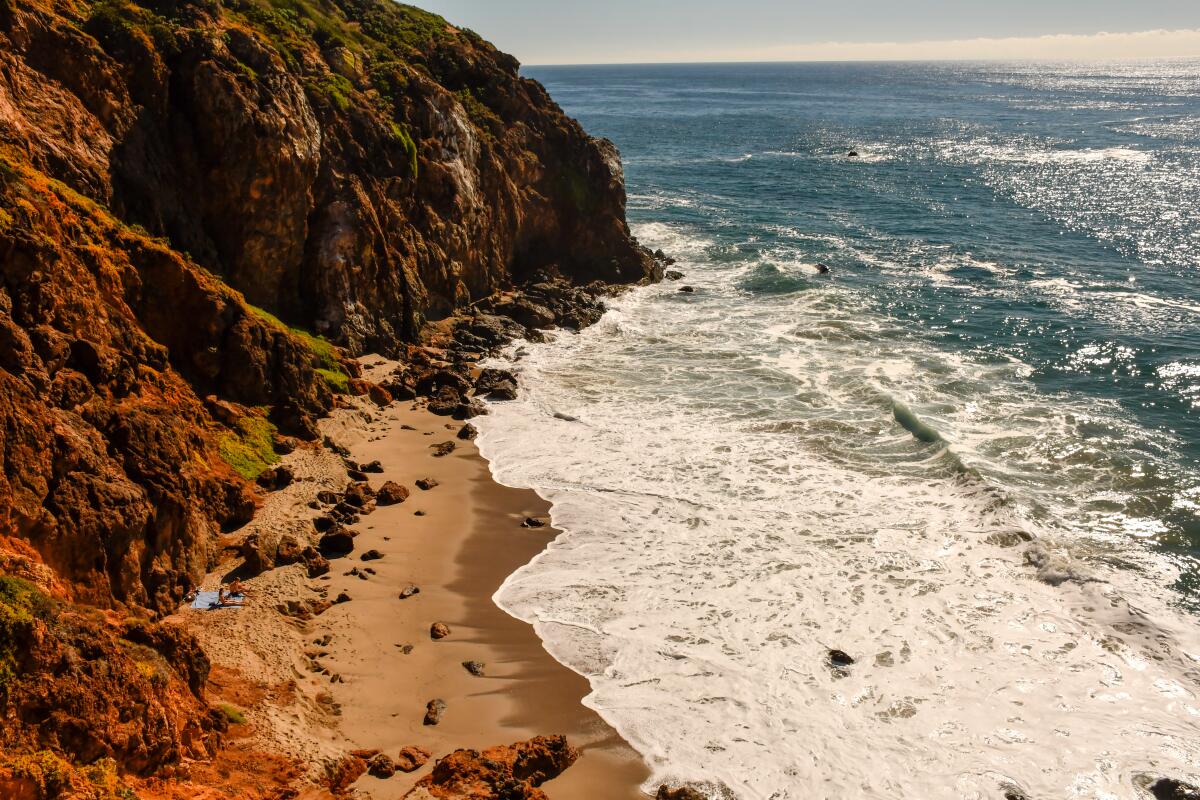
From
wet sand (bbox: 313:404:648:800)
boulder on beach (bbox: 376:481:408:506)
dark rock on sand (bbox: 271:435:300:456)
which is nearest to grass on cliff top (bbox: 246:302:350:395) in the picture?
dark rock on sand (bbox: 271:435:300:456)

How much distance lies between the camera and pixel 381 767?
14852 mm

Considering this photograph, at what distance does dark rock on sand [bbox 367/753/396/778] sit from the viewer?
14797 millimetres

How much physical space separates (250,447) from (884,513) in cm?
1957

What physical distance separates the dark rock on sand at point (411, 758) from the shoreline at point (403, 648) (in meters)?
0.13

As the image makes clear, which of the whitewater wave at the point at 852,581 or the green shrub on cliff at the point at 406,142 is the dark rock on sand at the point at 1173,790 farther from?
the green shrub on cliff at the point at 406,142

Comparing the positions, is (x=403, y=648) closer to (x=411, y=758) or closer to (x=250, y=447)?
(x=411, y=758)

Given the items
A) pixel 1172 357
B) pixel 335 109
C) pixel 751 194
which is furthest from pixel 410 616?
pixel 751 194

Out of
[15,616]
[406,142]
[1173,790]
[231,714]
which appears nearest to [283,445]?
[231,714]

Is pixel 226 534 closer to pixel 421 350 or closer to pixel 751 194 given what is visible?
pixel 421 350

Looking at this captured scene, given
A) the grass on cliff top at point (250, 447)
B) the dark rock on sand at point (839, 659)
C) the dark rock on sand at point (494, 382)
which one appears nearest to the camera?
the dark rock on sand at point (839, 659)

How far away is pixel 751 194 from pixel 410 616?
217 feet

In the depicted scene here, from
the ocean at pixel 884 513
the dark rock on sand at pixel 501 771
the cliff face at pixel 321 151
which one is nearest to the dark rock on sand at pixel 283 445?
the ocean at pixel 884 513

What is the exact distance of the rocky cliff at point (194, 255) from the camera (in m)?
14.5

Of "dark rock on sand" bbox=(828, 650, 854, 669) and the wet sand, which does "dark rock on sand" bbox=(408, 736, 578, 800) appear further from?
"dark rock on sand" bbox=(828, 650, 854, 669)
